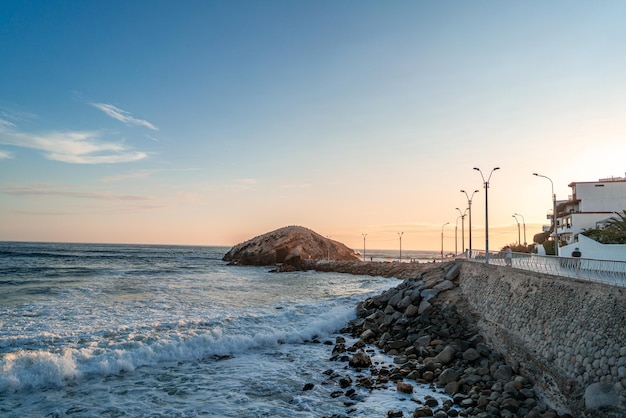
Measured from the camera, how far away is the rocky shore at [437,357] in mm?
11469

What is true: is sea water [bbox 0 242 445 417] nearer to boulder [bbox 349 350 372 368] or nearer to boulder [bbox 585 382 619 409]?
boulder [bbox 349 350 372 368]

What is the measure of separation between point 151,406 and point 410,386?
7.79 m

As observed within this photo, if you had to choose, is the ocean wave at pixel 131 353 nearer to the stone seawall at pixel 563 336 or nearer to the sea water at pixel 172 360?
the sea water at pixel 172 360

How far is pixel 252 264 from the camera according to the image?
84688 millimetres

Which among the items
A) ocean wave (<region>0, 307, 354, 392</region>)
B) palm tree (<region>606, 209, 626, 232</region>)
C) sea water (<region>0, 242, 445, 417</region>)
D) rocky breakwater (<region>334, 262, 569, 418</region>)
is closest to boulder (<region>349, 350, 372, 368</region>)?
rocky breakwater (<region>334, 262, 569, 418</region>)

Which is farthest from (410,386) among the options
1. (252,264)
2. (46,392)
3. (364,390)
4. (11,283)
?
(252,264)

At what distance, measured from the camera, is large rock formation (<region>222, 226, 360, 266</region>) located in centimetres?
8512

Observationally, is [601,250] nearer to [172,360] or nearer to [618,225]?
[618,225]

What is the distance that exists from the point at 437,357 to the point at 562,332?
15.4 ft

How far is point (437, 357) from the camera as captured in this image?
50.9 ft

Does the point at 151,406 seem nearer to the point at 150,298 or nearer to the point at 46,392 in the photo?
the point at 46,392

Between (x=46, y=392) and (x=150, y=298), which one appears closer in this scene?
(x=46, y=392)

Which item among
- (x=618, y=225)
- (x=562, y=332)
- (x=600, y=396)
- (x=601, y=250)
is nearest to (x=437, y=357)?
(x=562, y=332)

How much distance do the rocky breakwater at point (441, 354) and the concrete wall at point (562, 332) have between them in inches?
26.9
